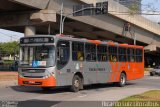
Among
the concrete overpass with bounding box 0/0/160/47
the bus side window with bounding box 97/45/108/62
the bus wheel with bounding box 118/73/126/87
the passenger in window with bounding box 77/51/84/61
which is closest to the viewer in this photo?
the passenger in window with bounding box 77/51/84/61

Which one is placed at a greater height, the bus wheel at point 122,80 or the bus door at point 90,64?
the bus door at point 90,64

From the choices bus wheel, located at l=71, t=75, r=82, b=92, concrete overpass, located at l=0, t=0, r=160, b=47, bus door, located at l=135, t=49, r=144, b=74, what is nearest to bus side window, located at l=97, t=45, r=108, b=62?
bus wheel, located at l=71, t=75, r=82, b=92

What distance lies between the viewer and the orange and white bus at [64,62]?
1978 centimetres

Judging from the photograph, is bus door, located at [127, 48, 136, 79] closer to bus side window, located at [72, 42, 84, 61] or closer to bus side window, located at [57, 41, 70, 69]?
bus side window, located at [72, 42, 84, 61]

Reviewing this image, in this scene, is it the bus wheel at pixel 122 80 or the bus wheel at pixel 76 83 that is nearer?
the bus wheel at pixel 76 83

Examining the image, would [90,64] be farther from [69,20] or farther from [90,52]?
[69,20]

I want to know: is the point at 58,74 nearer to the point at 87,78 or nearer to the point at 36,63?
the point at 36,63

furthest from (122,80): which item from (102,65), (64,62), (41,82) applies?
(41,82)

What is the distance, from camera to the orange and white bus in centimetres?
1978

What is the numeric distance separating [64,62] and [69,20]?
30712 mm

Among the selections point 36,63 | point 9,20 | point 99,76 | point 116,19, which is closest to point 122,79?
point 99,76

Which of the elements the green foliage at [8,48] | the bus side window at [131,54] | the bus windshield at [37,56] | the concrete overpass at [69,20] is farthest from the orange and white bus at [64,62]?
the green foliage at [8,48]

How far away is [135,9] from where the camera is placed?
17.4 meters

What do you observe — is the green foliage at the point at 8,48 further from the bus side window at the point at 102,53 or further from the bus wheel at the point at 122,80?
the bus side window at the point at 102,53
